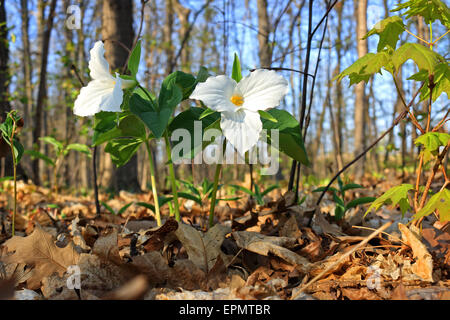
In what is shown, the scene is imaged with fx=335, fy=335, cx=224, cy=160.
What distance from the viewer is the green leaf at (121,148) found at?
3.94ft

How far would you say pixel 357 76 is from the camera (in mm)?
1068

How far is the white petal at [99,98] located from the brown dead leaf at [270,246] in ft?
1.83

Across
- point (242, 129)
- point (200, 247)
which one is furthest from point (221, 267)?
point (242, 129)

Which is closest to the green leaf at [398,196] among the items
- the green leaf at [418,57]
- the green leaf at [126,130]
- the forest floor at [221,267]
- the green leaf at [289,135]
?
the forest floor at [221,267]

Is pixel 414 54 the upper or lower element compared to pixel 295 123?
upper

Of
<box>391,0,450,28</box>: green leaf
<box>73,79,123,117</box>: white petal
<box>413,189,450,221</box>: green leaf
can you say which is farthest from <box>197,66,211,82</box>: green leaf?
<box>413,189,450,221</box>: green leaf

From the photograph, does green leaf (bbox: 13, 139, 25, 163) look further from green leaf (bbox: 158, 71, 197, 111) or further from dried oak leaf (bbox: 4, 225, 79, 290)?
green leaf (bbox: 158, 71, 197, 111)

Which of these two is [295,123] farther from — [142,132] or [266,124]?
[142,132]

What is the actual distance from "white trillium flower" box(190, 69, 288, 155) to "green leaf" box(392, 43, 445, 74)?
305mm

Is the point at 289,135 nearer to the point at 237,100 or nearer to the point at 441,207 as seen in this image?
the point at 237,100

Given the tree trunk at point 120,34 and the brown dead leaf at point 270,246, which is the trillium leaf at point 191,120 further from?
the tree trunk at point 120,34
